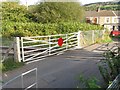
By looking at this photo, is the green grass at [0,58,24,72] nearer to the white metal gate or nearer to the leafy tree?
the white metal gate

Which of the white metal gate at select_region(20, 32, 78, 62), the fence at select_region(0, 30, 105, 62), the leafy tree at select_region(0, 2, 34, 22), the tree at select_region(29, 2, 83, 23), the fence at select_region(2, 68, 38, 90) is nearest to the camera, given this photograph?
the fence at select_region(2, 68, 38, 90)

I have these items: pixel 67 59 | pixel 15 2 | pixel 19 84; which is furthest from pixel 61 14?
pixel 19 84

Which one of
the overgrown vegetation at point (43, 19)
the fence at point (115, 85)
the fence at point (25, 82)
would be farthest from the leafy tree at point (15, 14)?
the fence at point (115, 85)

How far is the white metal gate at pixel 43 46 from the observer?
10314 mm

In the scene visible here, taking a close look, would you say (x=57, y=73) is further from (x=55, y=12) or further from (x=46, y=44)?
(x=55, y=12)

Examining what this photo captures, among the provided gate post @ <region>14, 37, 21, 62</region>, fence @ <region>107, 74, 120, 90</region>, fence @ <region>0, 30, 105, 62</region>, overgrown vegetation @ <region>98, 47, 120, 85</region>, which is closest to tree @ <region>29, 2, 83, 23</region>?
fence @ <region>0, 30, 105, 62</region>

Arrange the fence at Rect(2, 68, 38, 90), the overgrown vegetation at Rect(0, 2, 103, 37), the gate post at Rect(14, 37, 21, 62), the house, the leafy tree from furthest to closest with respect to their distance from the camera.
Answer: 1. the house
2. the leafy tree
3. the overgrown vegetation at Rect(0, 2, 103, 37)
4. the gate post at Rect(14, 37, 21, 62)
5. the fence at Rect(2, 68, 38, 90)

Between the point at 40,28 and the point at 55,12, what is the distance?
397 cm

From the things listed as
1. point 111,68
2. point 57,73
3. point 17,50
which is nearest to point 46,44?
point 17,50

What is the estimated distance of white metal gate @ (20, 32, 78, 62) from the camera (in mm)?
10314

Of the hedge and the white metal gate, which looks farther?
the hedge

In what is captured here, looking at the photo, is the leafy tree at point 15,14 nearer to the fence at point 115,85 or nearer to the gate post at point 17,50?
the gate post at point 17,50

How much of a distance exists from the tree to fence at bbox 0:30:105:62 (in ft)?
16.0

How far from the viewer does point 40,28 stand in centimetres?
1934
